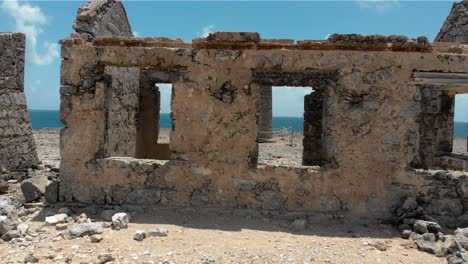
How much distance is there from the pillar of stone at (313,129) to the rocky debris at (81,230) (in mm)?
5267

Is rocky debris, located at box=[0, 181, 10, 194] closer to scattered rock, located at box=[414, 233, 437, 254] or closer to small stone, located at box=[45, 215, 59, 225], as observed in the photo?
small stone, located at box=[45, 215, 59, 225]

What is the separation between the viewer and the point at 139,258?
4.80 m

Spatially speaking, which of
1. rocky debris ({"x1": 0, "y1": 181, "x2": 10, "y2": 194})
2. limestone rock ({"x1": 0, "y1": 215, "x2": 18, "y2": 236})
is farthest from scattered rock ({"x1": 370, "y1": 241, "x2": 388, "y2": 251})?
rocky debris ({"x1": 0, "y1": 181, "x2": 10, "y2": 194})

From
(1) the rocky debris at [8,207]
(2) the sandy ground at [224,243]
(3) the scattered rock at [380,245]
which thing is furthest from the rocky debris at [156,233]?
(3) the scattered rock at [380,245]

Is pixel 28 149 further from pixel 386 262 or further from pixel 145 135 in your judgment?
pixel 386 262

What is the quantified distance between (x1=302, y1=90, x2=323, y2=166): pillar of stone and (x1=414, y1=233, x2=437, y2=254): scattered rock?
407cm

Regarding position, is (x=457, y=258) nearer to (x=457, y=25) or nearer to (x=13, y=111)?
(x=457, y=25)

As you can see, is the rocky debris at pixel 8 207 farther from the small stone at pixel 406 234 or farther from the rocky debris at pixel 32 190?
the small stone at pixel 406 234

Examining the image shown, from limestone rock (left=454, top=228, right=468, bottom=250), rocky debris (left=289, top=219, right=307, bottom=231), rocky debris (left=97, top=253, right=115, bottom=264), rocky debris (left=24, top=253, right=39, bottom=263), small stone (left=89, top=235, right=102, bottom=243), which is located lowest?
rocky debris (left=24, top=253, right=39, bottom=263)

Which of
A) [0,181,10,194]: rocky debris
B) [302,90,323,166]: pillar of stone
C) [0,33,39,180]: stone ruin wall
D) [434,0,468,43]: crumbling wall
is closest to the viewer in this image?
[0,181,10,194]: rocky debris

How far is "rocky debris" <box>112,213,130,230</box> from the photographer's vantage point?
226 inches

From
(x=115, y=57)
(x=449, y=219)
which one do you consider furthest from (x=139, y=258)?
(x=449, y=219)

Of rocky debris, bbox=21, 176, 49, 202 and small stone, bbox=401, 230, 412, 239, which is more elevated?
rocky debris, bbox=21, 176, 49, 202

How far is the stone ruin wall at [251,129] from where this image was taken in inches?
243
